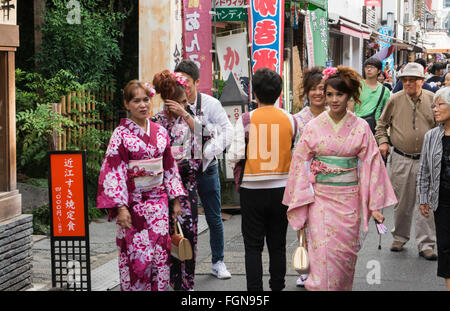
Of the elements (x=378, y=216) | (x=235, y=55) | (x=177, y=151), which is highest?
(x=235, y=55)

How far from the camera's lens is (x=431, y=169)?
5.55 metres

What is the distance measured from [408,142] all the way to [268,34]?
419 centimetres

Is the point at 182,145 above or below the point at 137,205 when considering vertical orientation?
above

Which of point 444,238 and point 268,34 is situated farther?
point 268,34

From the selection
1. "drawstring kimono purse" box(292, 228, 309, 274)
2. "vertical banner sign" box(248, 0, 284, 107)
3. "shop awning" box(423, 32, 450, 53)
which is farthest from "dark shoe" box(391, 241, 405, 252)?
"shop awning" box(423, 32, 450, 53)

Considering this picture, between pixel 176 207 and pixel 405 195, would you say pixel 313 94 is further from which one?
pixel 405 195

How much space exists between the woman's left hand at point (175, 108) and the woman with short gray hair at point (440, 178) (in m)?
2.23

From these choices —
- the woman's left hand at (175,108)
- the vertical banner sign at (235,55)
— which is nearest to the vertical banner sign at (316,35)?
the vertical banner sign at (235,55)

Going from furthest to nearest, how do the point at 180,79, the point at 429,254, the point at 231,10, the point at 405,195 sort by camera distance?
the point at 231,10 → the point at 405,195 → the point at 429,254 → the point at 180,79

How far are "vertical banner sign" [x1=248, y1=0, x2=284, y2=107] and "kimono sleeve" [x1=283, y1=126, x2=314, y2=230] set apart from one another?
603 centimetres

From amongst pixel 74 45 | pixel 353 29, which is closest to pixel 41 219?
pixel 74 45

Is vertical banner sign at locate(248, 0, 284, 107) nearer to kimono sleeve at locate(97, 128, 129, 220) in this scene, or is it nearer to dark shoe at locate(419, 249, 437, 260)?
dark shoe at locate(419, 249, 437, 260)

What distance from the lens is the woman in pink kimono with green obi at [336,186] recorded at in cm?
483

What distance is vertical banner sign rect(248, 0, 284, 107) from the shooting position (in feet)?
35.4
